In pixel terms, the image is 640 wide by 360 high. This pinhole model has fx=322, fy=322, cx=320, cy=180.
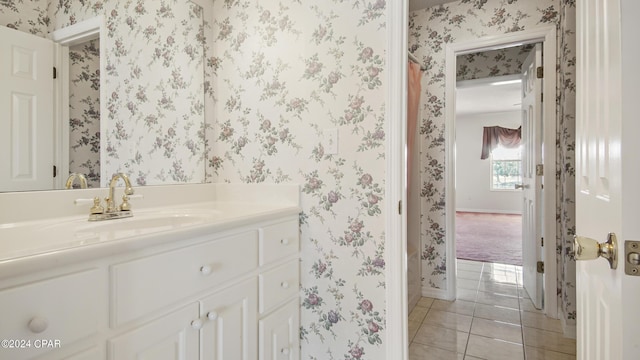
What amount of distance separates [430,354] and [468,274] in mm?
1749

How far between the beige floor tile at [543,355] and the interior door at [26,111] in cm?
254

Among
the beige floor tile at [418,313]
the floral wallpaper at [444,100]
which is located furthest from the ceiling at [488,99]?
the beige floor tile at [418,313]

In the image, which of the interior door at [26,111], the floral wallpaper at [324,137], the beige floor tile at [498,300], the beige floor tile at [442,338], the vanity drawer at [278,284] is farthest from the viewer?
the beige floor tile at [498,300]

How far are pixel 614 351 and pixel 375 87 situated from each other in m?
1.16

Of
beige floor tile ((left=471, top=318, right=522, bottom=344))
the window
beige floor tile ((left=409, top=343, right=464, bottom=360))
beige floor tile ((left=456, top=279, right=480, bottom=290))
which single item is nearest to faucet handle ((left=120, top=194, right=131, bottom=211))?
beige floor tile ((left=409, top=343, right=464, bottom=360))

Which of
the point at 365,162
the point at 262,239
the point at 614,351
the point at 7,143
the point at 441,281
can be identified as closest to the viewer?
the point at 614,351

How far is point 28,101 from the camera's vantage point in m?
1.15

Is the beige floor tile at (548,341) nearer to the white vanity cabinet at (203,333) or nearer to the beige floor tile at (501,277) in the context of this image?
the beige floor tile at (501,277)

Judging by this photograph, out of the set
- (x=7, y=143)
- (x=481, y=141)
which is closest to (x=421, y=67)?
(x=7, y=143)

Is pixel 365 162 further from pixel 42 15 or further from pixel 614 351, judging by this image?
pixel 42 15

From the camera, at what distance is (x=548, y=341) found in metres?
2.02

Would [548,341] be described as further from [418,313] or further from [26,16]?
[26,16]

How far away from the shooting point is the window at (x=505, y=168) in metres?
7.68

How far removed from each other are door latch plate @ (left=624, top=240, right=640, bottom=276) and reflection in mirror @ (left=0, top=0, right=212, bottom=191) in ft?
5.43
